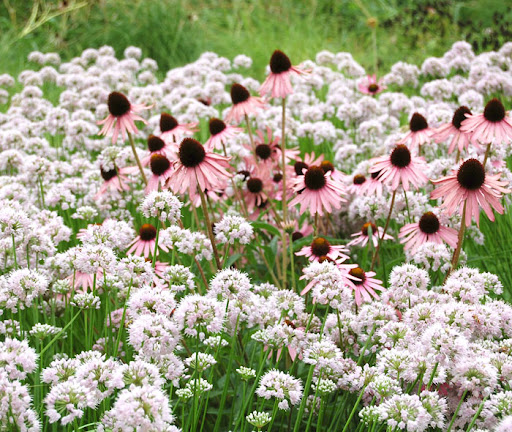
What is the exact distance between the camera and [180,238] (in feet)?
10.5

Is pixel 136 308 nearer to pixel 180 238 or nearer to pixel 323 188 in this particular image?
pixel 180 238

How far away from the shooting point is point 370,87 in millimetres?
6824

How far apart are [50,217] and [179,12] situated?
8553mm

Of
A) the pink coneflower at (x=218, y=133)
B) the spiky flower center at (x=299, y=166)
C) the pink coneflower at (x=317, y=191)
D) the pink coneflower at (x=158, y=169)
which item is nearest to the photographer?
the pink coneflower at (x=317, y=191)

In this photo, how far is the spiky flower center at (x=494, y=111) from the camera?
3695mm

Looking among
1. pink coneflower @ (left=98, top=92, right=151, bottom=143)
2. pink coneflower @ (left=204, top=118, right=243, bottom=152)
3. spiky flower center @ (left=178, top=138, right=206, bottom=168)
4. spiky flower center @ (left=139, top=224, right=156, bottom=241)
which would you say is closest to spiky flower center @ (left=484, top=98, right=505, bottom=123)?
pink coneflower @ (left=204, top=118, right=243, bottom=152)

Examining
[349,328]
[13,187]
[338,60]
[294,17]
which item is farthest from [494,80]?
[294,17]

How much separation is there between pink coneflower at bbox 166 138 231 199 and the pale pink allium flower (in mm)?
1683

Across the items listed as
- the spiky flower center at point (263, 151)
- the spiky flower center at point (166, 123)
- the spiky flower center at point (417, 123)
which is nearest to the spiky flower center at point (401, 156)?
the spiky flower center at point (417, 123)

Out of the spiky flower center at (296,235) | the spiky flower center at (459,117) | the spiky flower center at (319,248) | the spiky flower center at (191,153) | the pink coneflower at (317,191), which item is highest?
the spiky flower center at (191,153)

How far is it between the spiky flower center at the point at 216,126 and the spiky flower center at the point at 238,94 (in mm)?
276

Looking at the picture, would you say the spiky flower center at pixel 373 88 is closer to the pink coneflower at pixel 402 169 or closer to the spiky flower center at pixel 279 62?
the spiky flower center at pixel 279 62

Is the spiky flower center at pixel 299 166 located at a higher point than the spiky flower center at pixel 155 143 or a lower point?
lower

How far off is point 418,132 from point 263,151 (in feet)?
3.86
